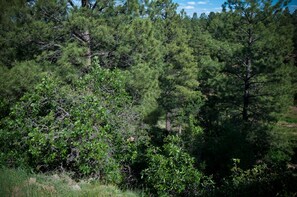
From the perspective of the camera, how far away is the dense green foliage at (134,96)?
23.6 ft

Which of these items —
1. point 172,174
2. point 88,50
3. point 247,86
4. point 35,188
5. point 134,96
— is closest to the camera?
point 35,188

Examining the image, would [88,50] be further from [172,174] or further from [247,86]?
[247,86]

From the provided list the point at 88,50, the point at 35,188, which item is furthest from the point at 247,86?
the point at 35,188

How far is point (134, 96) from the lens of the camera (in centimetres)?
1059

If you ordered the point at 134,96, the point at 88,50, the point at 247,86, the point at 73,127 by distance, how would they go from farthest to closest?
1. the point at 247,86
2. the point at 134,96
3. the point at 88,50
4. the point at 73,127

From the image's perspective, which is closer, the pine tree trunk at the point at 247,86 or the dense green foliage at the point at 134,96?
the dense green foliage at the point at 134,96

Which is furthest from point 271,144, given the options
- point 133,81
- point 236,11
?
point 133,81

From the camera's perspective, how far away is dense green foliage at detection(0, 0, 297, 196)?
7195 mm

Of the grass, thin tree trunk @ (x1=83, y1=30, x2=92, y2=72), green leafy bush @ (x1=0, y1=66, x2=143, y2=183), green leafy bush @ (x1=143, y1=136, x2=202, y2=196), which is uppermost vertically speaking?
thin tree trunk @ (x1=83, y1=30, x2=92, y2=72)

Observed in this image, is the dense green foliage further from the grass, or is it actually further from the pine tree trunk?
the grass

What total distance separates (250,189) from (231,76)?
11.3 meters

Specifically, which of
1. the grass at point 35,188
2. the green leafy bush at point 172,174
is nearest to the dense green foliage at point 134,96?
the green leafy bush at point 172,174

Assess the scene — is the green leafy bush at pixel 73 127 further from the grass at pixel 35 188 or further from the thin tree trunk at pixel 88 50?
the thin tree trunk at pixel 88 50

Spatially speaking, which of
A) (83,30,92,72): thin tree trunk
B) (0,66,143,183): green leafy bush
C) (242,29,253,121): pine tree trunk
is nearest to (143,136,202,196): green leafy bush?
(0,66,143,183): green leafy bush
